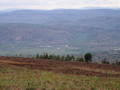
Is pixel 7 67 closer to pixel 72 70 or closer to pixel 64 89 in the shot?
pixel 72 70

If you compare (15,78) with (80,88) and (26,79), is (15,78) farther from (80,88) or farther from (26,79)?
(80,88)

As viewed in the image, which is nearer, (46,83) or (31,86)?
(31,86)

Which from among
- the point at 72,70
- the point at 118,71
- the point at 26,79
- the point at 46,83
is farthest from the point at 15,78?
the point at 118,71

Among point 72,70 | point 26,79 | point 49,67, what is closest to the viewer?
point 26,79

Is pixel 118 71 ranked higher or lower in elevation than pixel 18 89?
lower

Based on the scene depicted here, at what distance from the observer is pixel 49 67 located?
2973 cm

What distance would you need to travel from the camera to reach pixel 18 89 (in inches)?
639

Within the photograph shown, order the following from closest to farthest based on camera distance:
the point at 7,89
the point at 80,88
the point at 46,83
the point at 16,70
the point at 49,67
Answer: the point at 7,89 < the point at 80,88 < the point at 46,83 < the point at 16,70 < the point at 49,67

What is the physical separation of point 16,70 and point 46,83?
24.2 ft

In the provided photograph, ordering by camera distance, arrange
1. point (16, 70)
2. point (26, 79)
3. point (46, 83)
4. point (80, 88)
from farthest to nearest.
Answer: point (16, 70), point (26, 79), point (46, 83), point (80, 88)

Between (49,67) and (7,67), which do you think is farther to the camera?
(49,67)

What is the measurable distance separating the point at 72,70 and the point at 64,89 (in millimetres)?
11058

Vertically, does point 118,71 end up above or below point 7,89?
below

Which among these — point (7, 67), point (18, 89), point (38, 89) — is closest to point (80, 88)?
point (38, 89)
